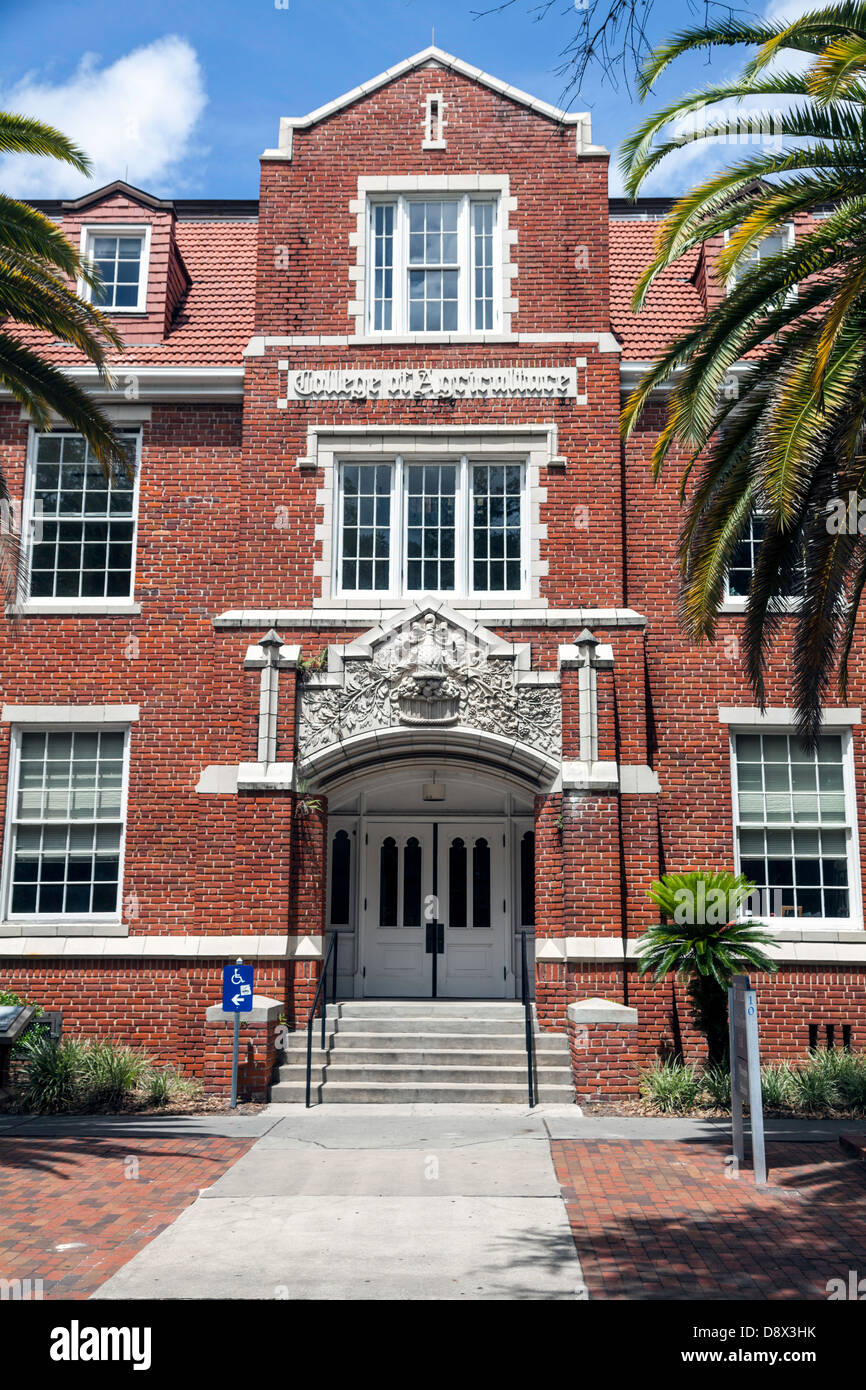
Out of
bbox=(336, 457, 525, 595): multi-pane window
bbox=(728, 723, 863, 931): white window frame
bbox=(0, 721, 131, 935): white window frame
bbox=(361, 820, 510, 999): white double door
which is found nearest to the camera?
bbox=(728, 723, 863, 931): white window frame

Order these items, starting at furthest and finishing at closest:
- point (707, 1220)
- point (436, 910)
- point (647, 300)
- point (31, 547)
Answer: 1. point (647, 300)
2. point (436, 910)
3. point (31, 547)
4. point (707, 1220)

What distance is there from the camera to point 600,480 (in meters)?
14.7

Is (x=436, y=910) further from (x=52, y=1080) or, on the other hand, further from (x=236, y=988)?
(x=52, y=1080)

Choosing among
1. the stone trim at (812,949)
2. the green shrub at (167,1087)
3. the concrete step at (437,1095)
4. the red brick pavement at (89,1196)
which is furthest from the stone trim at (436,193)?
the red brick pavement at (89,1196)

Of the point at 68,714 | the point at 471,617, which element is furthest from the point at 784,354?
the point at 68,714

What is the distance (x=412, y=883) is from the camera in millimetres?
15953

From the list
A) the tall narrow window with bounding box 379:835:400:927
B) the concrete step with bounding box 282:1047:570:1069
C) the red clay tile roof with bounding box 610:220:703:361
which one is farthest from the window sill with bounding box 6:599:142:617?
the red clay tile roof with bounding box 610:220:703:361

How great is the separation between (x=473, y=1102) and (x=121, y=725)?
641 centimetres

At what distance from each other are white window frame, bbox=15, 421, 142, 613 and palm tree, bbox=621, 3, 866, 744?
284 inches

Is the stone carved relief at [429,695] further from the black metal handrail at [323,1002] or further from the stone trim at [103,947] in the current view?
the stone trim at [103,947]

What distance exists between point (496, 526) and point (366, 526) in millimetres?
1655

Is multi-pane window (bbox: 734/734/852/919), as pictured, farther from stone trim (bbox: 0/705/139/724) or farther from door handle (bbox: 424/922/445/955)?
stone trim (bbox: 0/705/139/724)

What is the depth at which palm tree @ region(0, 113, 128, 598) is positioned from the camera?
1120 cm

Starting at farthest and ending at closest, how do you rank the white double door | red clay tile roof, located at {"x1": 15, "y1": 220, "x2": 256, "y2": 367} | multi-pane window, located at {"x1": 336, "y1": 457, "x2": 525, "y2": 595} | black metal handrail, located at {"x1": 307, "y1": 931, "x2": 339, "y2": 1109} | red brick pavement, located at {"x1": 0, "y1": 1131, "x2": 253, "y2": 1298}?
red clay tile roof, located at {"x1": 15, "y1": 220, "x2": 256, "y2": 367} → the white double door → multi-pane window, located at {"x1": 336, "y1": 457, "x2": 525, "y2": 595} → black metal handrail, located at {"x1": 307, "y1": 931, "x2": 339, "y2": 1109} → red brick pavement, located at {"x1": 0, "y1": 1131, "x2": 253, "y2": 1298}
